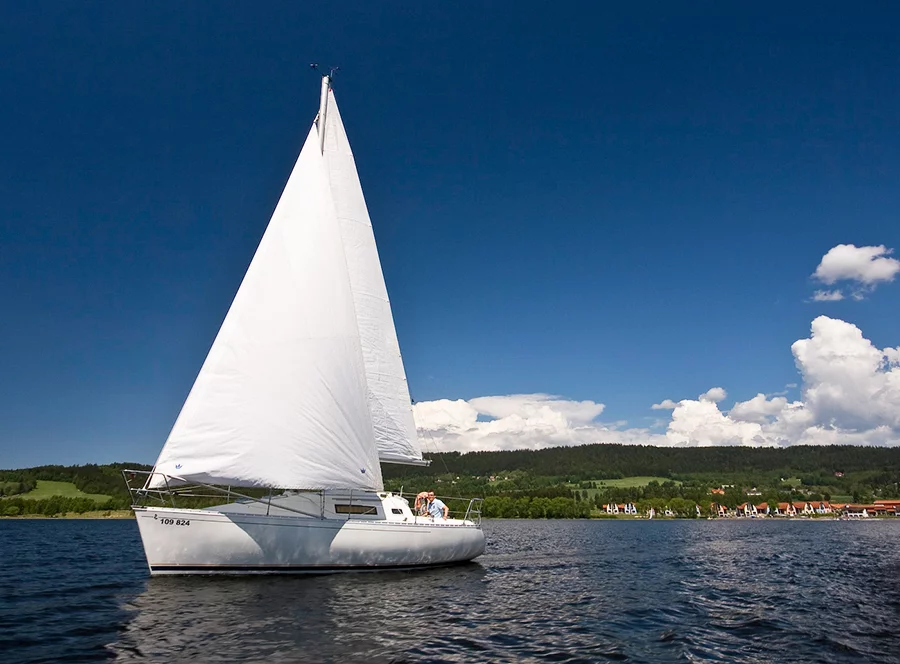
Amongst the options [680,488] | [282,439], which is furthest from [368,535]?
[680,488]

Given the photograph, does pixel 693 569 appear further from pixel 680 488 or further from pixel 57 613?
pixel 680 488

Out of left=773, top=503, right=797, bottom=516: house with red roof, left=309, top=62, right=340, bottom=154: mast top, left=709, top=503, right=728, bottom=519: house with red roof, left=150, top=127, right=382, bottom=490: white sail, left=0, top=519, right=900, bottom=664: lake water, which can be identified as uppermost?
left=309, top=62, right=340, bottom=154: mast top

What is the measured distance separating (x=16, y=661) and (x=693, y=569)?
27236 mm

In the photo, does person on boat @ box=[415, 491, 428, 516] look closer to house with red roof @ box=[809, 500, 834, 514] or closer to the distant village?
the distant village

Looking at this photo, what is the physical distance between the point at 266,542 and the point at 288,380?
5349 mm

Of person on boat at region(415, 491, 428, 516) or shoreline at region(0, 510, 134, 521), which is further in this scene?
shoreline at region(0, 510, 134, 521)

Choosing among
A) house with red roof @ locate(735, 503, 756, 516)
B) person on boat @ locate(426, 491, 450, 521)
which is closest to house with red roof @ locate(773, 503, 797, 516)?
house with red roof @ locate(735, 503, 756, 516)

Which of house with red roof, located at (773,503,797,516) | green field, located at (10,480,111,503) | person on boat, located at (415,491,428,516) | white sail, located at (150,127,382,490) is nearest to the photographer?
white sail, located at (150,127,382,490)

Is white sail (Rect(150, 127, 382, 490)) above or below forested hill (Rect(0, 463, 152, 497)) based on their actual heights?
above

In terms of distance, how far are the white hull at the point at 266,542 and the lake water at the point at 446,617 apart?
1.55ft

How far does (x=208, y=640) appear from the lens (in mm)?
12008

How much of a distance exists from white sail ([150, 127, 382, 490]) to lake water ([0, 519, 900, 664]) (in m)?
3.65

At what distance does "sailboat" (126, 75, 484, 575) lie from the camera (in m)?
18.5

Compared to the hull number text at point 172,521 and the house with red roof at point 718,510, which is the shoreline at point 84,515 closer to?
the hull number text at point 172,521
